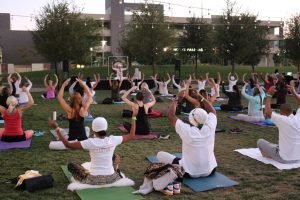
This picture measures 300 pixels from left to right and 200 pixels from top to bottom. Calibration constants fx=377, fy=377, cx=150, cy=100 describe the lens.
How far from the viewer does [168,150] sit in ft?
28.2

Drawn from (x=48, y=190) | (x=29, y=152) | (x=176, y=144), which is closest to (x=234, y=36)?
(x=176, y=144)

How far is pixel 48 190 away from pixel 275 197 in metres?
3.43

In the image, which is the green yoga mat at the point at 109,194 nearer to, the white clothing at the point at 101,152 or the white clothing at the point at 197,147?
the white clothing at the point at 101,152

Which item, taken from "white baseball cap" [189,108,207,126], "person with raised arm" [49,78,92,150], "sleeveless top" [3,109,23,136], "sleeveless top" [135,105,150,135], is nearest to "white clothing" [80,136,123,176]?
"white baseball cap" [189,108,207,126]

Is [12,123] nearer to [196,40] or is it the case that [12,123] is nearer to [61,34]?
[61,34]

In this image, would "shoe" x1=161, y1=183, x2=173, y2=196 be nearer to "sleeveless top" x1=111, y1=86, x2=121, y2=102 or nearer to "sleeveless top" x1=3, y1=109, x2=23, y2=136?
"sleeveless top" x1=3, y1=109, x2=23, y2=136

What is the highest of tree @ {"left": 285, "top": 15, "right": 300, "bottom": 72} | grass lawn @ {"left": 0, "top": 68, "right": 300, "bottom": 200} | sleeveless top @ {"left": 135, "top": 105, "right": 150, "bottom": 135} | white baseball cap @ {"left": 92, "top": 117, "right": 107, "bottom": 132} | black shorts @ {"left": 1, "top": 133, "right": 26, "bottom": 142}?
tree @ {"left": 285, "top": 15, "right": 300, "bottom": 72}

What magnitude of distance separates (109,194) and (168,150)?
3217 millimetres

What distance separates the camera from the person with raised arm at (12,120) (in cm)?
882

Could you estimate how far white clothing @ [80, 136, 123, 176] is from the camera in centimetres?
557

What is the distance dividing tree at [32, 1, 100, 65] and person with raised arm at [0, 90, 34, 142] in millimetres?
16715

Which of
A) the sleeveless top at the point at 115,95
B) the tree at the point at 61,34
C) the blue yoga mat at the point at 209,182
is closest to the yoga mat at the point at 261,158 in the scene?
the blue yoga mat at the point at 209,182

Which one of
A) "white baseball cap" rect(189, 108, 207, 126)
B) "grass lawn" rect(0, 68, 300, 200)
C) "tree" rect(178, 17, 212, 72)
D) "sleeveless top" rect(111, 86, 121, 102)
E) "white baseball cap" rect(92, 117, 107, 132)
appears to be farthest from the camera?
"tree" rect(178, 17, 212, 72)

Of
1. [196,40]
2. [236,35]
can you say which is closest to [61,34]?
[196,40]
